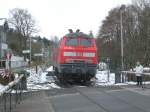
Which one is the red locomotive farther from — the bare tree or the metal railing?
the bare tree

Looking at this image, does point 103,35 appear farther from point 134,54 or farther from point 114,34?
point 134,54

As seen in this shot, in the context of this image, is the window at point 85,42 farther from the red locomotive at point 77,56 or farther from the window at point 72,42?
the window at point 72,42

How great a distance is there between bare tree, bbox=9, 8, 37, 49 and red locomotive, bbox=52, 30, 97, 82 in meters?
75.1

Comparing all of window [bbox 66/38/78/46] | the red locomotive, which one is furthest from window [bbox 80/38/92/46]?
window [bbox 66/38/78/46]

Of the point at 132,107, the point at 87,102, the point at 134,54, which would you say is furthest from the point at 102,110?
the point at 134,54

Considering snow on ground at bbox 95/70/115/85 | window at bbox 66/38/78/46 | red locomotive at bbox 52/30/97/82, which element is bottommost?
snow on ground at bbox 95/70/115/85

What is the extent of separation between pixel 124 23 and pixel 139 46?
14611 mm

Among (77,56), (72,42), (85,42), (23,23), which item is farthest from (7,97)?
(23,23)

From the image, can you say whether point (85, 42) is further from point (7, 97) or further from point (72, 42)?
point (7, 97)

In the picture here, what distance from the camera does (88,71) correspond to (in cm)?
2894

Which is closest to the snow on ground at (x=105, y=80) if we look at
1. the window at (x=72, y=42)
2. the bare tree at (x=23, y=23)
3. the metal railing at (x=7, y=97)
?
the window at (x=72, y=42)

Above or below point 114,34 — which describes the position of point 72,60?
below

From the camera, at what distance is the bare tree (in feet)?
348

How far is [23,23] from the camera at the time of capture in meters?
107
